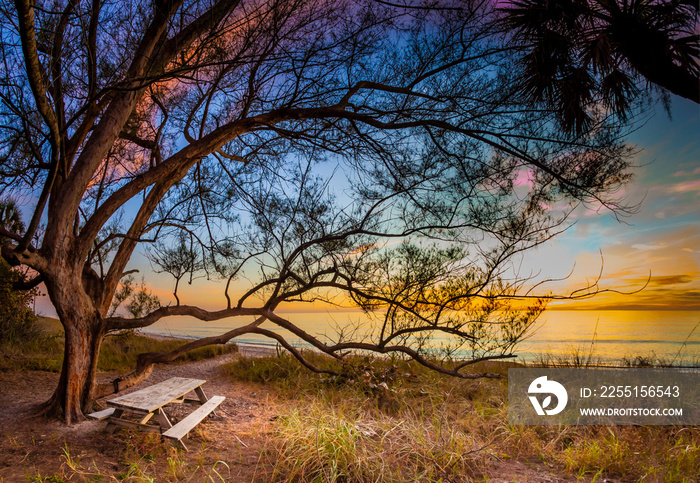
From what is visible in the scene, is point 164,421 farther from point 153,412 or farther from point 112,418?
point 112,418

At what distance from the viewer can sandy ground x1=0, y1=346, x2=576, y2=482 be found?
119 inches

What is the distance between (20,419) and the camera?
13.5 feet

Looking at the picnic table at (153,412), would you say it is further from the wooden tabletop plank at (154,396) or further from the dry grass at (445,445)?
A: the dry grass at (445,445)

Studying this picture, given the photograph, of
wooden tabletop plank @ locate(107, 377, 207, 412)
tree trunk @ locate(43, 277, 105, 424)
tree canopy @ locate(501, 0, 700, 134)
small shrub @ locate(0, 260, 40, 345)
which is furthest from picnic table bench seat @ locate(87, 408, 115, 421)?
tree canopy @ locate(501, 0, 700, 134)

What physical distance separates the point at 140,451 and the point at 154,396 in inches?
20.4

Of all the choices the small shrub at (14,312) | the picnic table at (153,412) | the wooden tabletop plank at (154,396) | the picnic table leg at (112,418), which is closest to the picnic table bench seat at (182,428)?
the picnic table at (153,412)

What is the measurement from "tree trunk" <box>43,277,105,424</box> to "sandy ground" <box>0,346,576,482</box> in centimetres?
18

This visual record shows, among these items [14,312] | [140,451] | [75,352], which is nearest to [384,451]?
[140,451]

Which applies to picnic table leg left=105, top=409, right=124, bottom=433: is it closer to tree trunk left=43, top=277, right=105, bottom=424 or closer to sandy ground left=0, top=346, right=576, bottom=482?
sandy ground left=0, top=346, right=576, bottom=482

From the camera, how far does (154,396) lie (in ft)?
12.7

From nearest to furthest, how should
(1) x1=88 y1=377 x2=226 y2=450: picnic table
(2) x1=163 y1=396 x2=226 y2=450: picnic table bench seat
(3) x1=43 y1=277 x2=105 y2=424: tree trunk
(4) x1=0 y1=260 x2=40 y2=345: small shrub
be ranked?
(2) x1=163 y1=396 x2=226 y2=450: picnic table bench seat < (1) x1=88 y1=377 x2=226 y2=450: picnic table < (3) x1=43 y1=277 x2=105 y2=424: tree trunk < (4) x1=0 y1=260 x2=40 y2=345: small shrub

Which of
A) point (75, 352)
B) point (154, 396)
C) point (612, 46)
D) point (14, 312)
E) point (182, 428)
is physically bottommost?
point (182, 428)

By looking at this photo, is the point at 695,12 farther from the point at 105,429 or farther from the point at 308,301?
the point at 105,429

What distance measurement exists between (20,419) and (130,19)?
4.26 metres
